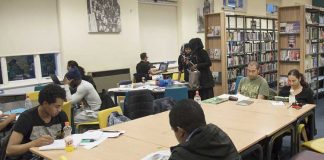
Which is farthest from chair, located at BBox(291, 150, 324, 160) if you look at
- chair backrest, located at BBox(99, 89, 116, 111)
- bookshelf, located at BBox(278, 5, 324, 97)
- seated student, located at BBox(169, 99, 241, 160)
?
bookshelf, located at BBox(278, 5, 324, 97)

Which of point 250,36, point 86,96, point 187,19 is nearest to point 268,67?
point 250,36

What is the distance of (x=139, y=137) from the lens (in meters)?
2.67

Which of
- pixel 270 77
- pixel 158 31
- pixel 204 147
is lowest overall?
pixel 270 77

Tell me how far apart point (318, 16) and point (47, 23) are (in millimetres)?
6209

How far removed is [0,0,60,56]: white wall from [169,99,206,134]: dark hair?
17.8 ft

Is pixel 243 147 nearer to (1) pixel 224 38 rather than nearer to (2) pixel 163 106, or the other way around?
(2) pixel 163 106

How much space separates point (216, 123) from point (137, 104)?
4.77 ft

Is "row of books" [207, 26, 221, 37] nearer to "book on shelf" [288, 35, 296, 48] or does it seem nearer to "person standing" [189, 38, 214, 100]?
"book on shelf" [288, 35, 296, 48]

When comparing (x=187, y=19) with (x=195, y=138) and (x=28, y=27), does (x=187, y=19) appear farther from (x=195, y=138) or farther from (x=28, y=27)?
(x=195, y=138)

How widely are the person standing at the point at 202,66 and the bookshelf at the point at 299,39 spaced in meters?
2.05

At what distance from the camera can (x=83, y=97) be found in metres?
4.50

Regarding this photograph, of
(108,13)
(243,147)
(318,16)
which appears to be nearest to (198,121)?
(243,147)

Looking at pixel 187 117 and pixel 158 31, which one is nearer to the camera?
pixel 187 117

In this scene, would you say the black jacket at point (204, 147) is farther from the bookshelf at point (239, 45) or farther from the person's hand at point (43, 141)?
the bookshelf at point (239, 45)
